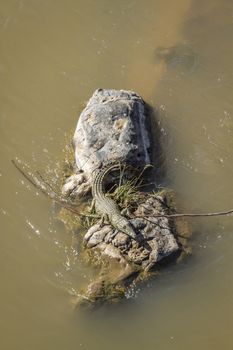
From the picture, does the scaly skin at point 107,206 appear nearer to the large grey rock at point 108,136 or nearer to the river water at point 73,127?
the large grey rock at point 108,136

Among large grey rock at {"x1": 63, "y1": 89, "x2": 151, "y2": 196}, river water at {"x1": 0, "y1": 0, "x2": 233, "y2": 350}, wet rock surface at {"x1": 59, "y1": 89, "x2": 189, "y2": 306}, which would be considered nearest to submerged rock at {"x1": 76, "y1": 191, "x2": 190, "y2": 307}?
wet rock surface at {"x1": 59, "y1": 89, "x2": 189, "y2": 306}

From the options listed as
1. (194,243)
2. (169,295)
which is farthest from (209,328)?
(194,243)

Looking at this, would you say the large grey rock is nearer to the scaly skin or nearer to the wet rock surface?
the wet rock surface

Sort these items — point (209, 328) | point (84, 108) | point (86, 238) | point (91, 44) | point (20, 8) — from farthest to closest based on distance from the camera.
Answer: point (20, 8), point (91, 44), point (84, 108), point (86, 238), point (209, 328)

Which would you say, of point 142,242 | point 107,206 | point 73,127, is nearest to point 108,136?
point 73,127

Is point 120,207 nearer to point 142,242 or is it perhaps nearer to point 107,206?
point 107,206

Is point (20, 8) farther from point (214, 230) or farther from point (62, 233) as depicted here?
point (214, 230)
